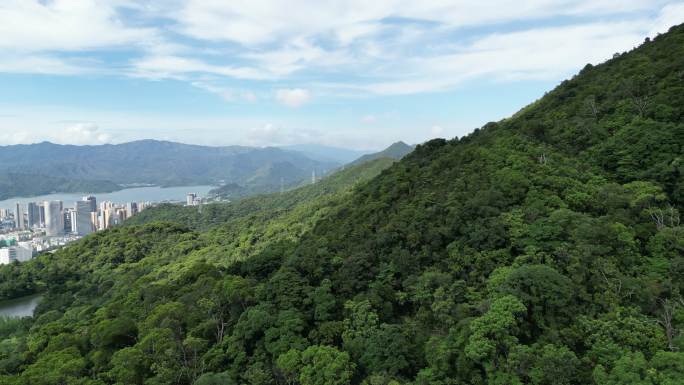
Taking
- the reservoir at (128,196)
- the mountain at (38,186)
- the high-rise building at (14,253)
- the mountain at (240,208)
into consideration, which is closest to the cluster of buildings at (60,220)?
the mountain at (240,208)

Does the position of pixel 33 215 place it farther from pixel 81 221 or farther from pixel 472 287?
pixel 472 287

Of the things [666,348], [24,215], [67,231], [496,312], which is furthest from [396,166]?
[24,215]

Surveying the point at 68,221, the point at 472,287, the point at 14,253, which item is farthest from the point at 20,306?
the point at 68,221

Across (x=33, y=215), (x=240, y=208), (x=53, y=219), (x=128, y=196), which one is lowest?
(x=53, y=219)

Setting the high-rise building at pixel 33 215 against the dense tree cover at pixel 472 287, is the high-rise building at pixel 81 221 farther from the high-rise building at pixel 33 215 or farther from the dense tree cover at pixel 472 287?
the dense tree cover at pixel 472 287

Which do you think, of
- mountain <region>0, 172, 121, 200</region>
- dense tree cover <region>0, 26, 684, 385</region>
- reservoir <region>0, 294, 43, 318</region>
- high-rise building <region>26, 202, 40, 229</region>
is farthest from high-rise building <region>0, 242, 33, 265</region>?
mountain <region>0, 172, 121, 200</region>

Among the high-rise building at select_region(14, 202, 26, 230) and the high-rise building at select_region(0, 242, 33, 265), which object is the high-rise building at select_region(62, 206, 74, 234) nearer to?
the high-rise building at select_region(14, 202, 26, 230)
